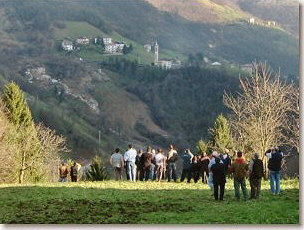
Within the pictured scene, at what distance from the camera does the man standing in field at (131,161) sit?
25.3 metres

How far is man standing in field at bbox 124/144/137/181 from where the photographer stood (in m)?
25.3

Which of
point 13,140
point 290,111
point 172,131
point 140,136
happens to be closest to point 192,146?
point 172,131

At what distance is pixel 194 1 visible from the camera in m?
37.5

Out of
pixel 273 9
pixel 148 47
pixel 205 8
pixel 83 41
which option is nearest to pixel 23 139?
pixel 205 8

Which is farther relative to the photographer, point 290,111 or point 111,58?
point 111,58

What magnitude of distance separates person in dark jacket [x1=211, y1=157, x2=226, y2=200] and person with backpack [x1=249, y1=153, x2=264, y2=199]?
3.12ft

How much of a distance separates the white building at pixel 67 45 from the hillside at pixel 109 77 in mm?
1901

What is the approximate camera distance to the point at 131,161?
25438mm

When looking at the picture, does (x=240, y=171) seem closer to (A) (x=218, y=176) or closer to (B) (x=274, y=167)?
(A) (x=218, y=176)

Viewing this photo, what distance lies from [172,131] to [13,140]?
3577 inches

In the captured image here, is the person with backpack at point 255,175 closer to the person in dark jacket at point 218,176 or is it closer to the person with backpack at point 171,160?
the person in dark jacket at point 218,176

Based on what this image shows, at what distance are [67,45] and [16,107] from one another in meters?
125

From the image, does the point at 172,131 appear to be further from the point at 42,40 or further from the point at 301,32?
the point at 301,32

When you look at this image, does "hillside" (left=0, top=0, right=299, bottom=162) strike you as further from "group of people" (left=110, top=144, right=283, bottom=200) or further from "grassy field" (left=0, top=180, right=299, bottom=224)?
"grassy field" (left=0, top=180, right=299, bottom=224)
